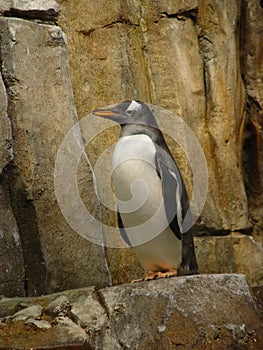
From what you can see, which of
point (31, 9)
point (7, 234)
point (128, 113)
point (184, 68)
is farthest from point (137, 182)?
point (184, 68)

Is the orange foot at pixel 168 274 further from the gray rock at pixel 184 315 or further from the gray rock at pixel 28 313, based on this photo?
the gray rock at pixel 28 313

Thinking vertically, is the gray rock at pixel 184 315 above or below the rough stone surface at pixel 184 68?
below

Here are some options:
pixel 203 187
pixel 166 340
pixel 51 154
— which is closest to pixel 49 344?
pixel 166 340

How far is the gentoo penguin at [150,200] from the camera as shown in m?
4.66

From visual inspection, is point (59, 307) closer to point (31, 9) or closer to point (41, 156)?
point (41, 156)

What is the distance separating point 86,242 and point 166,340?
108 centimetres

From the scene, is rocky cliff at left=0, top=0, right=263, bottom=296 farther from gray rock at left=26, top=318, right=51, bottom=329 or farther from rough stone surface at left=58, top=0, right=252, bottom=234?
gray rock at left=26, top=318, right=51, bottom=329

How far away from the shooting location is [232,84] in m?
6.07

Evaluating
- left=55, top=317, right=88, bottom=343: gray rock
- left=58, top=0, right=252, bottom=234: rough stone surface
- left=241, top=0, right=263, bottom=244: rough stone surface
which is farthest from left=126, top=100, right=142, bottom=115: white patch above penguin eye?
left=241, top=0, right=263, bottom=244: rough stone surface

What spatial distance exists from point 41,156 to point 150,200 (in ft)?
2.34

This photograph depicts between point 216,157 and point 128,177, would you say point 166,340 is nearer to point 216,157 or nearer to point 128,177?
point 128,177

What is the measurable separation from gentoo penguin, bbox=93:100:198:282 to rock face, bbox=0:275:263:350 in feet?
1.36

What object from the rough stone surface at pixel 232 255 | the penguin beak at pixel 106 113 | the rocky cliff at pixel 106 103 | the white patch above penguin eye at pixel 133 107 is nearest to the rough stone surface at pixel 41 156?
the rocky cliff at pixel 106 103

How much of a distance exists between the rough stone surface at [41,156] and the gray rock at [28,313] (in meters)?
0.57
